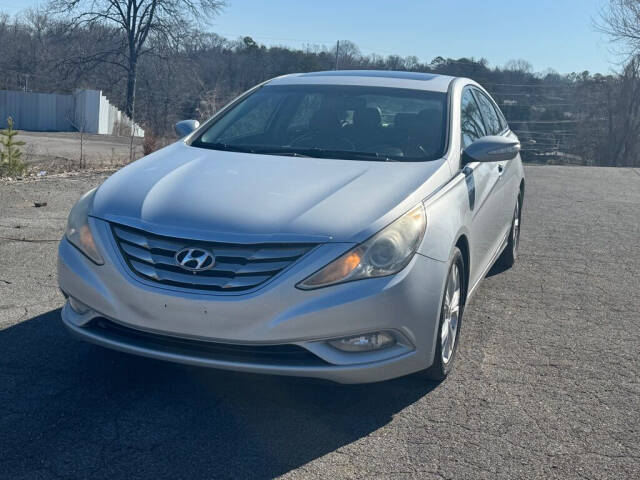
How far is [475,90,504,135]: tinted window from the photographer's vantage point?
6091mm

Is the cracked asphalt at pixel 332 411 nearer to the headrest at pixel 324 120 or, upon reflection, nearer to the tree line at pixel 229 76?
the headrest at pixel 324 120

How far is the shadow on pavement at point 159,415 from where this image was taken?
10.2ft

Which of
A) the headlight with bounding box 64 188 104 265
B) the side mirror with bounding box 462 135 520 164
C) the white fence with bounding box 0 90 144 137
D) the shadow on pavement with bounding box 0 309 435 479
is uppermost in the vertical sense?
the side mirror with bounding box 462 135 520 164

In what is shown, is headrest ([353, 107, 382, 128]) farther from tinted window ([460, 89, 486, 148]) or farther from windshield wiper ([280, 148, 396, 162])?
tinted window ([460, 89, 486, 148])

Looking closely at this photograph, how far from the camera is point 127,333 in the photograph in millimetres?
3652

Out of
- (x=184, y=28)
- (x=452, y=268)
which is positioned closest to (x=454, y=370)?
(x=452, y=268)

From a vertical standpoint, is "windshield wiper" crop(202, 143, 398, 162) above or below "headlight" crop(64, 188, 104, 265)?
above

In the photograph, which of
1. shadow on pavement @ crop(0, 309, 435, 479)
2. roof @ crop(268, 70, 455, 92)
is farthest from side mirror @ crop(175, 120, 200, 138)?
shadow on pavement @ crop(0, 309, 435, 479)

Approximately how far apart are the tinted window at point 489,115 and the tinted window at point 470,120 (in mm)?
233

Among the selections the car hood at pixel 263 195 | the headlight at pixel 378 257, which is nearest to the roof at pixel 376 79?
the car hood at pixel 263 195

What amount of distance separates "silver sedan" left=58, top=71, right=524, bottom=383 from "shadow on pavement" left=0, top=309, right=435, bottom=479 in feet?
0.87

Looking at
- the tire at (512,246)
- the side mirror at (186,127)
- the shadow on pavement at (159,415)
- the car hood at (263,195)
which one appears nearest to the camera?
the shadow on pavement at (159,415)

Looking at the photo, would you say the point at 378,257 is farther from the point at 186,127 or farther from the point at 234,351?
the point at 186,127

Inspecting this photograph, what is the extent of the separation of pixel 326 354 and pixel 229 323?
451 millimetres
